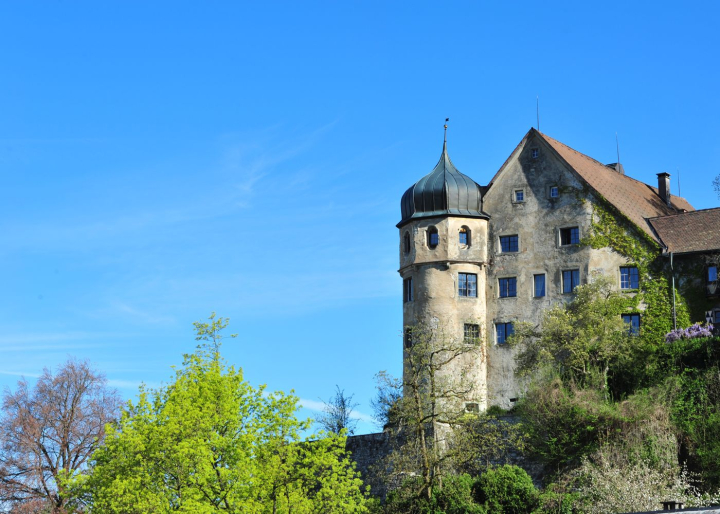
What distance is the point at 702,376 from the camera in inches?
1694

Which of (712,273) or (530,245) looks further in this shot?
(530,245)

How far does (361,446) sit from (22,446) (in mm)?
15428

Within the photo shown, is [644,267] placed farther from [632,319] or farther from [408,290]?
[408,290]

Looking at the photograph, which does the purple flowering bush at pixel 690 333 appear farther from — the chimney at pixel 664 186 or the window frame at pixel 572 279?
the chimney at pixel 664 186

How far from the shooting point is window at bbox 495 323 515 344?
51.9m

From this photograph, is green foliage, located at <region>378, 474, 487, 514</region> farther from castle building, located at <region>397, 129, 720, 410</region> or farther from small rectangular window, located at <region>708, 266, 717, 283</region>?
small rectangular window, located at <region>708, 266, 717, 283</region>

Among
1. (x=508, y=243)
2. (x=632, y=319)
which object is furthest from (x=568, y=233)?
(x=632, y=319)

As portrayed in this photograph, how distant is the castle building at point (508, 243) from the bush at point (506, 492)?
32.5 feet

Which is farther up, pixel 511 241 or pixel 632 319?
pixel 511 241

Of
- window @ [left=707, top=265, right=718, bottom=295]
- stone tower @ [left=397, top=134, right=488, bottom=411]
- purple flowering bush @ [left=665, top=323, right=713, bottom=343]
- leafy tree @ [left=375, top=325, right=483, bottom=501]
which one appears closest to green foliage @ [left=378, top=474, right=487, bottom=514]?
leafy tree @ [left=375, top=325, right=483, bottom=501]

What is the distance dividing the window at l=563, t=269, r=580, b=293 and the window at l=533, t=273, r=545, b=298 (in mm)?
1001

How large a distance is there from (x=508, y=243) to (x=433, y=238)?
352 centimetres

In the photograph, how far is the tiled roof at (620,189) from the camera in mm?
51969

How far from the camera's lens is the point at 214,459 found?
35188mm
